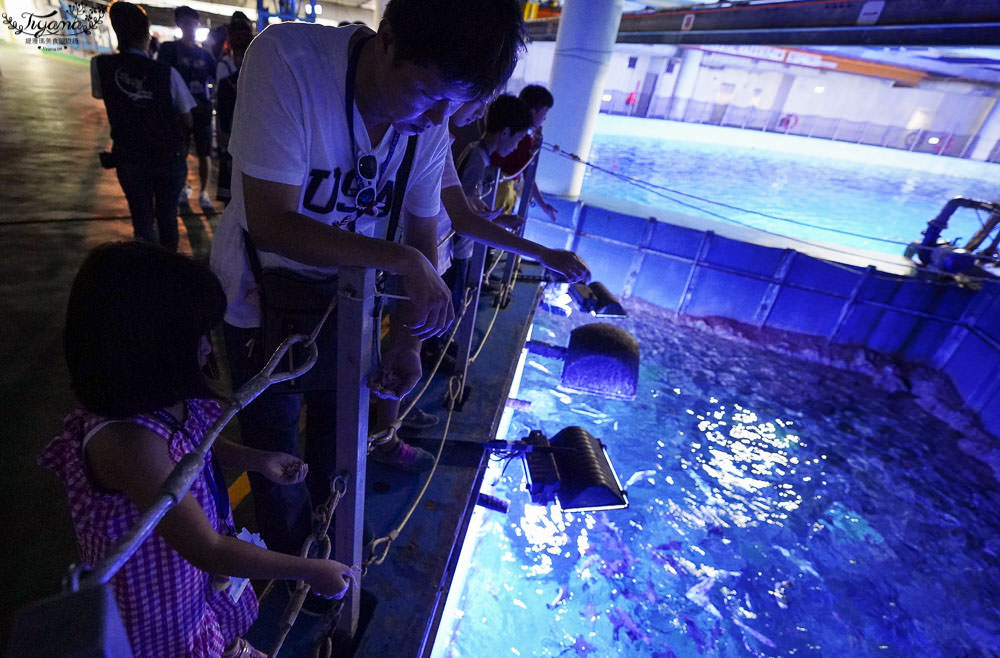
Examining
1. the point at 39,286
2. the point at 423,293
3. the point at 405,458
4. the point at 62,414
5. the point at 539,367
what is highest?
the point at 423,293

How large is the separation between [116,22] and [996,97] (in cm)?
4588

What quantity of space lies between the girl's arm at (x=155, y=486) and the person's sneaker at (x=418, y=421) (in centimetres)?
185

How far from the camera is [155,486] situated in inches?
37.6

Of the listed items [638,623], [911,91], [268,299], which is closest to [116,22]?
[268,299]

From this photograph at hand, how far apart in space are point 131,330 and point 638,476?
7.10 m

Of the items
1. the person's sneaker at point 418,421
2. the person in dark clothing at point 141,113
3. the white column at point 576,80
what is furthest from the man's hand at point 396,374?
the white column at point 576,80

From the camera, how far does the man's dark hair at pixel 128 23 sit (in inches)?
123

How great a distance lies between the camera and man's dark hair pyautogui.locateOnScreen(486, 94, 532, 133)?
297 cm

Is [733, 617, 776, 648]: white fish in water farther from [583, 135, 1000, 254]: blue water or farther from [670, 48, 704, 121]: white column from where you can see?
[670, 48, 704, 121]: white column

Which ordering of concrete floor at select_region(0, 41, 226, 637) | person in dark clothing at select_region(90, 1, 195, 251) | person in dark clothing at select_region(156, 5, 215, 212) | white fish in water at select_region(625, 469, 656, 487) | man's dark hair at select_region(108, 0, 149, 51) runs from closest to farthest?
concrete floor at select_region(0, 41, 226, 637) < man's dark hair at select_region(108, 0, 149, 51) < person in dark clothing at select_region(90, 1, 195, 251) < person in dark clothing at select_region(156, 5, 215, 212) < white fish in water at select_region(625, 469, 656, 487)

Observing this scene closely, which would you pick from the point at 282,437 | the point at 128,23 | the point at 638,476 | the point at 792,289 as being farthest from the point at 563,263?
the point at 792,289

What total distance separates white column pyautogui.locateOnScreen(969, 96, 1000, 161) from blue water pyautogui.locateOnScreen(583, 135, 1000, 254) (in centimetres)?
128

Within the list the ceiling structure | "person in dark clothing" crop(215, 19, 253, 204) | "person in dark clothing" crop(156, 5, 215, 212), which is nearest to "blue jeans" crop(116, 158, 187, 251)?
"person in dark clothing" crop(215, 19, 253, 204)

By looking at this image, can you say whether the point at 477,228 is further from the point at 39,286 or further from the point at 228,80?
the point at 39,286
